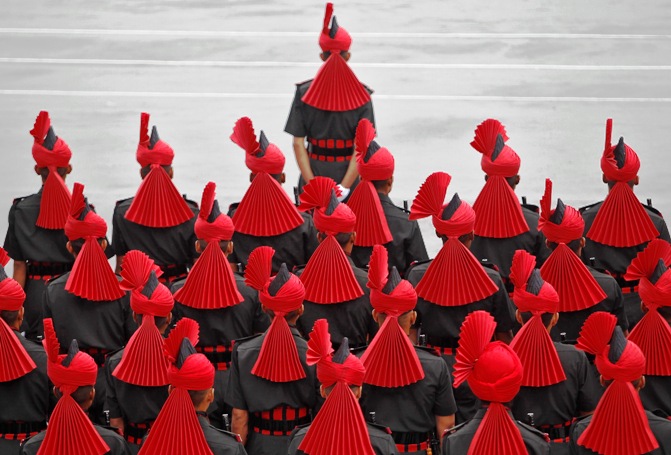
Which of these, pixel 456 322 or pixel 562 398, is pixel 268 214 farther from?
pixel 562 398

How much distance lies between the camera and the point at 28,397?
6.46 metres

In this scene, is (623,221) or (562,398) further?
(623,221)

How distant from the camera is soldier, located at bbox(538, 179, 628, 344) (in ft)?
23.1

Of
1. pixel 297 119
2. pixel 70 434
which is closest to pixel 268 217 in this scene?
pixel 297 119

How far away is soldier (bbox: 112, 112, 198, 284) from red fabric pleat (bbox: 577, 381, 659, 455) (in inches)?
116

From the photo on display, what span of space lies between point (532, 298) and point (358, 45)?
30.3 ft

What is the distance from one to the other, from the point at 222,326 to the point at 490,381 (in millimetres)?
1870

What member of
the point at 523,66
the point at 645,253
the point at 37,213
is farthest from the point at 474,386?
the point at 523,66

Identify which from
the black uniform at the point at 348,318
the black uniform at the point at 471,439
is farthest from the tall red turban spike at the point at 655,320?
the black uniform at the point at 348,318

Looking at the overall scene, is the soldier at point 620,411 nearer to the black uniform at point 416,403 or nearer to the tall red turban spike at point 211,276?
the black uniform at point 416,403

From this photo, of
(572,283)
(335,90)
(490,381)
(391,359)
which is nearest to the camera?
(490,381)

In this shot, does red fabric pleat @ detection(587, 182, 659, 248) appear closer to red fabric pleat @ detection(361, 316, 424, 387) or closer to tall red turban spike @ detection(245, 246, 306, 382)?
red fabric pleat @ detection(361, 316, 424, 387)

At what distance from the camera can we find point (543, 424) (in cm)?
644

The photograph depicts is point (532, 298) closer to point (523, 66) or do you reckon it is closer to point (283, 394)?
point (283, 394)
